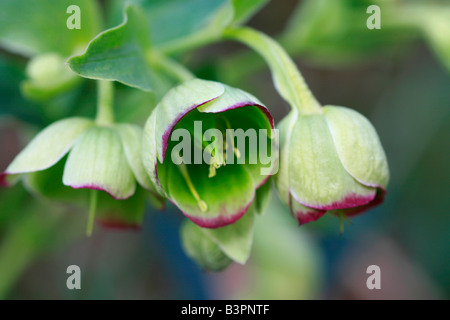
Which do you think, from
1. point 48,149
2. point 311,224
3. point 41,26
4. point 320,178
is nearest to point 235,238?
point 320,178

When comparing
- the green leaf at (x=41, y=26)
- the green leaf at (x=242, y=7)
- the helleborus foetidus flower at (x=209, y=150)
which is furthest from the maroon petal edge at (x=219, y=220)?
the green leaf at (x=41, y=26)

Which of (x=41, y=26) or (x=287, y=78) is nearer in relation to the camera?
(x=287, y=78)

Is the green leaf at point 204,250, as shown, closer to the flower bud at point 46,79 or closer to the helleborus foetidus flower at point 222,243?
the helleborus foetidus flower at point 222,243

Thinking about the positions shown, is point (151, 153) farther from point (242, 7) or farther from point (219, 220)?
point (242, 7)

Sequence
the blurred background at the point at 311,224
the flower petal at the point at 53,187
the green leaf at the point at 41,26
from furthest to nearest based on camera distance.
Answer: the blurred background at the point at 311,224 → the green leaf at the point at 41,26 → the flower petal at the point at 53,187

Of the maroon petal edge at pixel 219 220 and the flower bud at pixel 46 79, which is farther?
the flower bud at pixel 46 79

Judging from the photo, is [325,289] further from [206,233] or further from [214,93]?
[214,93]
